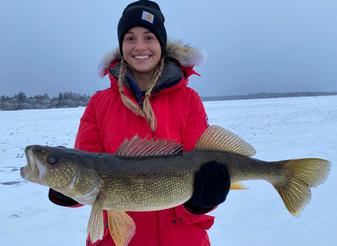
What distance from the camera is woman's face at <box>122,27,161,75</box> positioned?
257 cm

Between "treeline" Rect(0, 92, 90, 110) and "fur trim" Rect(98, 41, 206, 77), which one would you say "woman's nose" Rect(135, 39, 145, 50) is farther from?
"treeline" Rect(0, 92, 90, 110)

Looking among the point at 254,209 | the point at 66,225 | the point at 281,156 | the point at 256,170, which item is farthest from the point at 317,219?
the point at 281,156

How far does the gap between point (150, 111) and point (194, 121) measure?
1.17ft

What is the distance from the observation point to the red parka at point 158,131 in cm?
232

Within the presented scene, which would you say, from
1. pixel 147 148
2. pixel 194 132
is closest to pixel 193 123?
pixel 194 132

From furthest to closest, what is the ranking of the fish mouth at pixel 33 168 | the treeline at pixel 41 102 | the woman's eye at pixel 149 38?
1. the treeline at pixel 41 102
2. the woman's eye at pixel 149 38
3. the fish mouth at pixel 33 168

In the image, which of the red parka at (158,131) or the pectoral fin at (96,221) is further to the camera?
the red parka at (158,131)

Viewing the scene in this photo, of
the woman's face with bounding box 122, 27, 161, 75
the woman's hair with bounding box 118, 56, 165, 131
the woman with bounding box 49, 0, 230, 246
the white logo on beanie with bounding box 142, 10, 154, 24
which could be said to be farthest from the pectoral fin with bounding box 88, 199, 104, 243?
the white logo on beanie with bounding box 142, 10, 154, 24

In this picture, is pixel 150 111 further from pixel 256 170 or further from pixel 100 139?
pixel 256 170

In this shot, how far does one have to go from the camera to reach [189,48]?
2791 millimetres

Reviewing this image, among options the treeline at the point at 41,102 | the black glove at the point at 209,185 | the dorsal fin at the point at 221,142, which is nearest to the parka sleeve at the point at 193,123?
the dorsal fin at the point at 221,142

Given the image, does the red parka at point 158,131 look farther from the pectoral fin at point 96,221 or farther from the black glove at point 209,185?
the pectoral fin at point 96,221

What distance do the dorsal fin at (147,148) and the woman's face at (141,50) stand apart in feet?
2.20

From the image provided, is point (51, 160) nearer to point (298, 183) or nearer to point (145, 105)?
point (145, 105)
